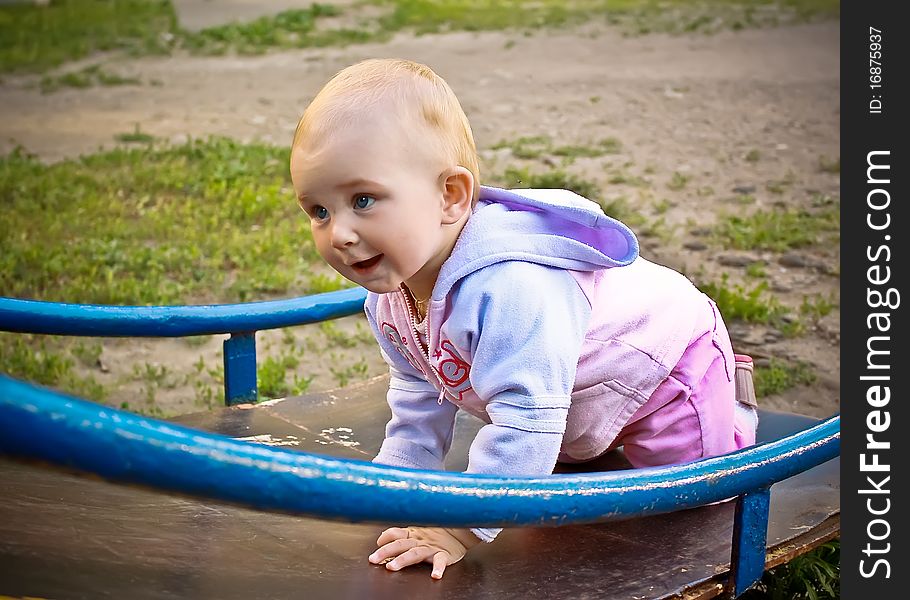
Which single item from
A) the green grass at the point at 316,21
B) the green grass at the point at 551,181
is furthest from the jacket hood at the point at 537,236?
the green grass at the point at 316,21

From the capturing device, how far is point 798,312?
375 cm

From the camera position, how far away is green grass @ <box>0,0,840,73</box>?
300 inches

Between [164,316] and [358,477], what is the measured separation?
40.9 inches

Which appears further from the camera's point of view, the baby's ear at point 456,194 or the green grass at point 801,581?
the green grass at point 801,581

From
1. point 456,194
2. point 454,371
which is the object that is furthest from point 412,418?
point 456,194

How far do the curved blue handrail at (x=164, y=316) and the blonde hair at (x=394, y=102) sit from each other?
726 mm

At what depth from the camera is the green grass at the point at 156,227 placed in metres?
3.84

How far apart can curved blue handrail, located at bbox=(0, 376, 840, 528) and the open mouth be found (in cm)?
34

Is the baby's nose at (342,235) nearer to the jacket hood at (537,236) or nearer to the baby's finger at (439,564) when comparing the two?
the jacket hood at (537,236)

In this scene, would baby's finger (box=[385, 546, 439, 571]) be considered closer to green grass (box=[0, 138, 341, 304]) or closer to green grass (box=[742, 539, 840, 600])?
green grass (box=[742, 539, 840, 600])

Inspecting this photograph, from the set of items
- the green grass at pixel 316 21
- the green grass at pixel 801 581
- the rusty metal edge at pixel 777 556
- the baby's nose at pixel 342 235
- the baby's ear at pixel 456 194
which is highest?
the green grass at pixel 316 21

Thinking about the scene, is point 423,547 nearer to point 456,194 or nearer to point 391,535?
point 391,535

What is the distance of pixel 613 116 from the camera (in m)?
6.25

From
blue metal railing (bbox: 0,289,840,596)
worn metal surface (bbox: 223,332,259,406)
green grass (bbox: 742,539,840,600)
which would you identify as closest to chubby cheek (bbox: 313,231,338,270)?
blue metal railing (bbox: 0,289,840,596)
